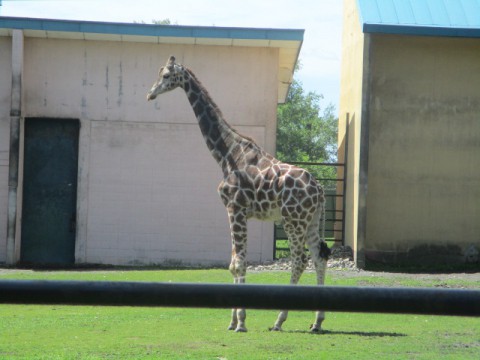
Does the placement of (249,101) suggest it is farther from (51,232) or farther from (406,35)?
(51,232)

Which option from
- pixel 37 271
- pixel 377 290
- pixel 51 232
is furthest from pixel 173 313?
pixel 377 290

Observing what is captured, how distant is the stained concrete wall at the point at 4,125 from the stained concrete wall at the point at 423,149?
25.6 feet

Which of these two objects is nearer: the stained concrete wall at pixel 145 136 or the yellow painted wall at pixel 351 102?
the yellow painted wall at pixel 351 102

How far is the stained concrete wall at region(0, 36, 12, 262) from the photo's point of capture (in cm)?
2000

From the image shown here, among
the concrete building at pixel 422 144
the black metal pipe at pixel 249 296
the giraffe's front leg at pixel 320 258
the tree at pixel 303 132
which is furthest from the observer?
the tree at pixel 303 132

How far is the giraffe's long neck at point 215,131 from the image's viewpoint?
1195 centimetres

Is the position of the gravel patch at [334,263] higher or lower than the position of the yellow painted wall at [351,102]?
lower

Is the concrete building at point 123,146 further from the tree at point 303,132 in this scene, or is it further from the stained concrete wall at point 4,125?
the tree at point 303,132

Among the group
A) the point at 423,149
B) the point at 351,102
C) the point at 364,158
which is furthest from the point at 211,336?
the point at 351,102

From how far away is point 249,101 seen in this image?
20562 mm

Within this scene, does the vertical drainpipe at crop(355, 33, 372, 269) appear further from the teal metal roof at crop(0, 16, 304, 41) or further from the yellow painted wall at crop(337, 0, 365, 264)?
the teal metal roof at crop(0, 16, 304, 41)

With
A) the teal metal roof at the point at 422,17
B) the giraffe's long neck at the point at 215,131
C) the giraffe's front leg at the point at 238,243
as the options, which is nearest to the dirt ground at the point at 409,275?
the teal metal roof at the point at 422,17

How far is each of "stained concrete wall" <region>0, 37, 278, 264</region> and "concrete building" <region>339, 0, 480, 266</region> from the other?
7.51 feet

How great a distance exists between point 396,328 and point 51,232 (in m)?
11.1
